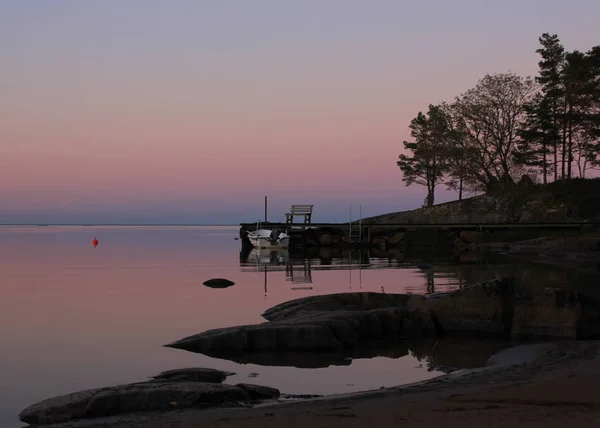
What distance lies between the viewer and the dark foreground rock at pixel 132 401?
9.27m

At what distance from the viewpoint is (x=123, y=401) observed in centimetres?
947

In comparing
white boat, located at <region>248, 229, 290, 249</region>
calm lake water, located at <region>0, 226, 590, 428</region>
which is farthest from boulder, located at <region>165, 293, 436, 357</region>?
white boat, located at <region>248, 229, 290, 249</region>

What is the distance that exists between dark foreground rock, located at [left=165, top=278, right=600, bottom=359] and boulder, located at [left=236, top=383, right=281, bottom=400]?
149 inches

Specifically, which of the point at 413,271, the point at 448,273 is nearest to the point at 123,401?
the point at 448,273

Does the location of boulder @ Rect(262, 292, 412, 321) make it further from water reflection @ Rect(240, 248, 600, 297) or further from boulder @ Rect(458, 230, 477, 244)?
boulder @ Rect(458, 230, 477, 244)

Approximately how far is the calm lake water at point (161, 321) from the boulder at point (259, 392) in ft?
2.80

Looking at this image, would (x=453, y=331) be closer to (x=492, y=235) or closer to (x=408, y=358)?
(x=408, y=358)

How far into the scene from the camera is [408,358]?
46.4 feet

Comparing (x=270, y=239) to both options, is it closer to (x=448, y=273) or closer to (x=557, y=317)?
(x=448, y=273)

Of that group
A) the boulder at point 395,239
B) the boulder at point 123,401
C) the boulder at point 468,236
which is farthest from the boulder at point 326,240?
the boulder at point 123,401

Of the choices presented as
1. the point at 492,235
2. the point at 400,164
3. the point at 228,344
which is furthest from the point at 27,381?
the point at 400,164

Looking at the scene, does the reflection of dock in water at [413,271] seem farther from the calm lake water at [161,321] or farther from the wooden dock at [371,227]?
the wooden dock at [371,227]

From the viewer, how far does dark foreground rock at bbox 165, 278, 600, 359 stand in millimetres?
14719

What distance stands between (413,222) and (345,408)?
2750 inches
